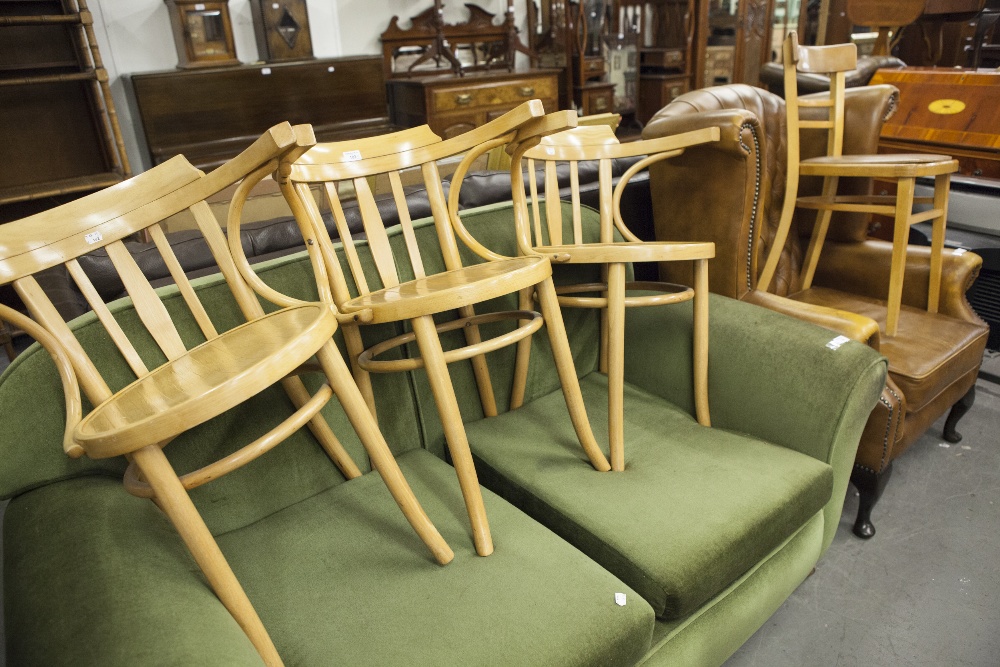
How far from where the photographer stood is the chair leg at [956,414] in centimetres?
218

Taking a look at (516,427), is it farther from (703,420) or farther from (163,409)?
(163,409)

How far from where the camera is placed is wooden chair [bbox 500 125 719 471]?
1.41 metres

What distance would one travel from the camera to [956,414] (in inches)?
87.0

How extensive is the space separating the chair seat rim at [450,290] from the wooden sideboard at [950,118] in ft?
8.86

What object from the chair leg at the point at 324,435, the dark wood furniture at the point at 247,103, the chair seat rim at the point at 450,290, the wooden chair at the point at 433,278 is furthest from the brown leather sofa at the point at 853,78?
the chair leg at the point at 324,435

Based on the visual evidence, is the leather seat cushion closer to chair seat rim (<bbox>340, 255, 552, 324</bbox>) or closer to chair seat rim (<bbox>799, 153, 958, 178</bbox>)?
chair seat rim (<bbox>799, 153, 958, 178</bbox>)

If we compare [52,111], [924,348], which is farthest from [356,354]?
[52,111]

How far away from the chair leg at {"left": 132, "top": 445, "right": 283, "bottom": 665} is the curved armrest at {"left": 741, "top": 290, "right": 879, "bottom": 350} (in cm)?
142

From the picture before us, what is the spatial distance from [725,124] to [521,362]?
84 cm

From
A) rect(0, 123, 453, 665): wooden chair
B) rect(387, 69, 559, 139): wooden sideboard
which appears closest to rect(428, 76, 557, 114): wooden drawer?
rect(387, 69, 559, 139): wooden sideboard

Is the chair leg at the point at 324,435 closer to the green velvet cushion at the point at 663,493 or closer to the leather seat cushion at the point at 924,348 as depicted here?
the green velvet cushion at the point at 663,493

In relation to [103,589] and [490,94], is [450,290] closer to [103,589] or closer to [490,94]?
[103,589]

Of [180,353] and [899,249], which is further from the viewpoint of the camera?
[899,249]

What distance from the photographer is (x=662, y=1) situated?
5.28 meters
